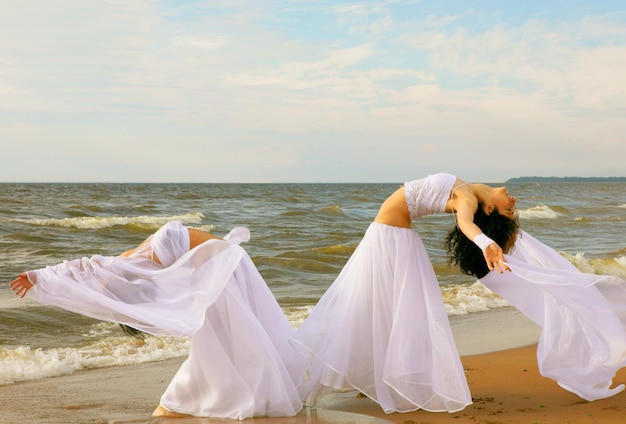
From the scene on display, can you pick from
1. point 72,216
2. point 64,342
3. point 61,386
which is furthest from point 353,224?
point 61,386

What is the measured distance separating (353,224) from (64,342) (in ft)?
59.1

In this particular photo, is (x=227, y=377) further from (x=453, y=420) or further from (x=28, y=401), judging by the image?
(x=28, y=401)

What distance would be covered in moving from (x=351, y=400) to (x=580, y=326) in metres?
1.67

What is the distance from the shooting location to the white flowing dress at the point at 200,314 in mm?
4598

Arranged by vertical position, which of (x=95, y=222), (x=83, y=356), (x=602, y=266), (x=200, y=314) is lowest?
(x=83, y=356)

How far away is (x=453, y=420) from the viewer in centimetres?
450

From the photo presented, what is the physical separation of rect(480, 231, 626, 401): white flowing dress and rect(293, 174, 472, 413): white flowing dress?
65cm

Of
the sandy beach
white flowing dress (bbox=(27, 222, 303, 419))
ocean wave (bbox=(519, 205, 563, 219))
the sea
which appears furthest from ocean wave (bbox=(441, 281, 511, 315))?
ocean wave (bbox=(519, 205, 563, 219))

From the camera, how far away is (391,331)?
476cm

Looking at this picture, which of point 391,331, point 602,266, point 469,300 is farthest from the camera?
point 602,266

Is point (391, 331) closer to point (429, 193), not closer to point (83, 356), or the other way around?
point (429, 193)

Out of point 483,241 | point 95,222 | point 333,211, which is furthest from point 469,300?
point 333,211

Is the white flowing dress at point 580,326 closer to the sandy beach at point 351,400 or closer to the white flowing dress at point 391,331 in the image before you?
the sandy beach at point 351,400

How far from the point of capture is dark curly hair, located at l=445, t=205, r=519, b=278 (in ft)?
16.1
